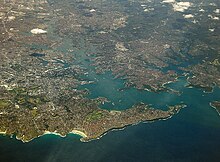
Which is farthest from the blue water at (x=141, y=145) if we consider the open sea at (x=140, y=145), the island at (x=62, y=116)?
the island at (x=62, y=116)

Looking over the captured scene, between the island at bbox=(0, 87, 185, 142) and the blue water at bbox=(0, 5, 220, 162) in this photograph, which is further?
the island at bbox=(0, 87, 185, 142)

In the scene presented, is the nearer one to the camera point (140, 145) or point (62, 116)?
point (140, 145)

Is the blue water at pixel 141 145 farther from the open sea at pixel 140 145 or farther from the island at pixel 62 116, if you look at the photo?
the island at pixel 62 116

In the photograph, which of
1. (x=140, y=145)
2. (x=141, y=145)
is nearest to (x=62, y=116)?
(x=140, y=145)

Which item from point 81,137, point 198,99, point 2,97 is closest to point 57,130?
point 81,137

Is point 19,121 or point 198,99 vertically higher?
point 19,121

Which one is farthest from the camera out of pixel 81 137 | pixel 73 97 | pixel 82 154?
pixel 73 97

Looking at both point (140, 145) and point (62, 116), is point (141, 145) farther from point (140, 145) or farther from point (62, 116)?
point (62, 116)

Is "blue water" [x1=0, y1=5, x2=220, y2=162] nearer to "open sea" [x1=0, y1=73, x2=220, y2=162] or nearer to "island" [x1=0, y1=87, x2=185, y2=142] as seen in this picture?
"open sea" [x1=0, y1=73, x2=220, y2=162]

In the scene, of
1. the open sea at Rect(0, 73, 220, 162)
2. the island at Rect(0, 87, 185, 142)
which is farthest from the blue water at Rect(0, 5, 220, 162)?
the island at Rect(0, 87, 185, 142)

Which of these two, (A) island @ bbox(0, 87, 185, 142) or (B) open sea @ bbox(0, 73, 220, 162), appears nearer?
(B) open sea @ bbox(0, 73, 220, 162)

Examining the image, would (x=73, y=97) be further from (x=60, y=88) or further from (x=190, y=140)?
(x=190, y=140)
